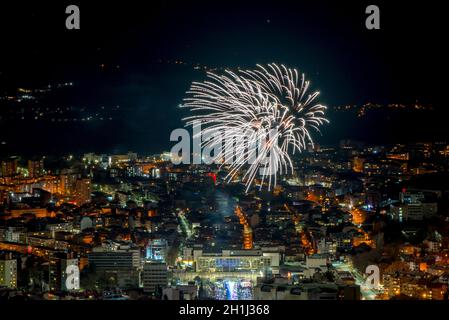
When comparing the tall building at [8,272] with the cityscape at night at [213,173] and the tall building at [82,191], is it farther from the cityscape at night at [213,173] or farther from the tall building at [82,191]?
the tall building at [82,191]

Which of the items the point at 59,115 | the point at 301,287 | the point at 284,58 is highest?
the point at 284,58

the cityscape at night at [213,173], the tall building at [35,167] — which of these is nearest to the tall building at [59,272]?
the cityscape at night at [213,173]

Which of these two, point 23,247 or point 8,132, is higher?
point 8,132

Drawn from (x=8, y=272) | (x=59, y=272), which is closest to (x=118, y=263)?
(x=59, y=272)

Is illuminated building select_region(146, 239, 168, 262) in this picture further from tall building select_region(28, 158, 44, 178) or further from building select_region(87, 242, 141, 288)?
tall building select_region(28, 158, 44, 178)

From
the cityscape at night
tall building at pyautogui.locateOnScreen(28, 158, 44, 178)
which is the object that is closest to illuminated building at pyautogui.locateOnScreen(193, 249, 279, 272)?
the cityscape at night

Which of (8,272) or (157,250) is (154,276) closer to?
(157,250)
